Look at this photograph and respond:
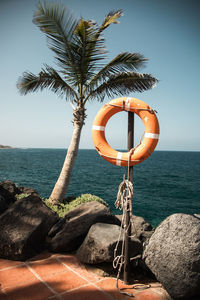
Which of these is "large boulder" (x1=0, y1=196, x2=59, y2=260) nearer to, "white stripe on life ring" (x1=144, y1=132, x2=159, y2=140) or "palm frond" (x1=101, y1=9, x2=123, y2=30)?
"white stripe on life ring" (x1=144, y1=132, x2=159, y2=140)

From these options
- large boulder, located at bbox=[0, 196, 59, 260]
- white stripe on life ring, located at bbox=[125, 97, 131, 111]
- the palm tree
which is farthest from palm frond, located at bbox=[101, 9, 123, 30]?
large boulder, located at bbox=[0, 196, 59, 260]

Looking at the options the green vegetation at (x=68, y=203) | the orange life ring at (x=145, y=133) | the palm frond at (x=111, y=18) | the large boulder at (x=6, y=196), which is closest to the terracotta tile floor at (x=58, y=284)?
the large boulder at (x=6, y=196)

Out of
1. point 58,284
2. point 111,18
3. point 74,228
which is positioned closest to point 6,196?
point 74,228

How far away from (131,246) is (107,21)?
20.4ft

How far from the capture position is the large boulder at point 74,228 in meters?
3.66

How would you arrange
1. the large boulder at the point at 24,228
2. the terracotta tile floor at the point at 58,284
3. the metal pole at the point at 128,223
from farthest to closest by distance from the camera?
1. the large boulder at the point at 24,228
2. the metal pole at the point at 128,223
3. the terracotta tile floor at the point at 58,284

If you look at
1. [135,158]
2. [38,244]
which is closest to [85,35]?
[135,158]

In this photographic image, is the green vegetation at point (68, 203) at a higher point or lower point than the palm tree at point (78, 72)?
lower

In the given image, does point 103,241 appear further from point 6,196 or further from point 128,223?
point 6,196

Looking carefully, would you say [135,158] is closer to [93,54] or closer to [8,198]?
[8,198]

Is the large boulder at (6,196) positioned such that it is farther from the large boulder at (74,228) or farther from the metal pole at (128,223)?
the metal pole at (128,223)

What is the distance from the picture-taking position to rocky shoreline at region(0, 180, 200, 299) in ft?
8.55

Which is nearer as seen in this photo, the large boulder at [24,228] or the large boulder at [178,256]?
the large boulder at [178,256]

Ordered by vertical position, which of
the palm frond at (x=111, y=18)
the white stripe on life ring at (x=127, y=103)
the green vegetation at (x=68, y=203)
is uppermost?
the palm frond at (x=111, y=18)
